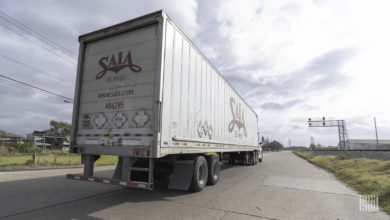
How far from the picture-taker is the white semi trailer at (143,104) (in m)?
4.89

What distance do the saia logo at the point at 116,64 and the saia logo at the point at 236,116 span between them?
555 centimetres

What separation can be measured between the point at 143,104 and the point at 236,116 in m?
6.92

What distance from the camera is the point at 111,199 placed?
5500mm

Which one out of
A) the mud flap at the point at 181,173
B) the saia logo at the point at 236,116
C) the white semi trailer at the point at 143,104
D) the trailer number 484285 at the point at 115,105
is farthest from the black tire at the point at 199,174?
the saia logo at the point at 236,116

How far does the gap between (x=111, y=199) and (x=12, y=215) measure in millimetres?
1952

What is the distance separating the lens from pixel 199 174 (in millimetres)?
6680

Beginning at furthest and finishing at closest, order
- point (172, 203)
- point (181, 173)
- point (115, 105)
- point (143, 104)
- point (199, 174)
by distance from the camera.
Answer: point (199, 174), point (181, 173), point (115, 105), point (172, 203), point (143, 104)

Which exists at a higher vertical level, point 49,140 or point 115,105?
point 115,105

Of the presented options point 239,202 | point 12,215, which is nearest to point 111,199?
point 12,215

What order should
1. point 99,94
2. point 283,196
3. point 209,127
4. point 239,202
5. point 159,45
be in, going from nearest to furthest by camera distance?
1. point 159,45
2. point 239,202
3. point 99,94
4. point 283,196
5. point 209,127

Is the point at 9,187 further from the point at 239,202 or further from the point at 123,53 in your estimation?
the point at 239,202

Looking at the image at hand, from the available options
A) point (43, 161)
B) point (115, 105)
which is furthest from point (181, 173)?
point (43, 161)

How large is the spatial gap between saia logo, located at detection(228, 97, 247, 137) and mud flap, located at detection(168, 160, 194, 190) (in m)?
4.00

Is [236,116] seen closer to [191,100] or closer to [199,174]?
[199,174]
